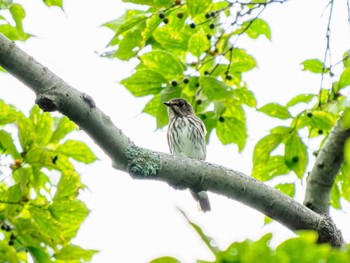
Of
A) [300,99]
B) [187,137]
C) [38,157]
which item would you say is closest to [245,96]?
[300,99]

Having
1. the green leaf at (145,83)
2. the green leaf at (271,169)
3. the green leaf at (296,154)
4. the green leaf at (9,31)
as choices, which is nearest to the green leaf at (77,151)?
the green leaf at (145,83)

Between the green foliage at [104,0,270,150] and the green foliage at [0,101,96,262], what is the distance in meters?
0.61

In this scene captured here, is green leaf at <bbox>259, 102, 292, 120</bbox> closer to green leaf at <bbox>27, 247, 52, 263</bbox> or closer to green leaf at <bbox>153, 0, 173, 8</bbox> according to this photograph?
green leaf at <bbox>153, 0, 173, 8</bbox>

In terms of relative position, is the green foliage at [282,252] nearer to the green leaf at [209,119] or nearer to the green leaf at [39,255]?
the green leaf at [39,255]

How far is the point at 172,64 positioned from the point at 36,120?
897mm

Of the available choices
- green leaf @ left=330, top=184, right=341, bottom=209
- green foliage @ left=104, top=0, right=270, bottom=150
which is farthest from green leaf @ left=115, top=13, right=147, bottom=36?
green leaf @ left=330, top=184, right=341, bottom=209

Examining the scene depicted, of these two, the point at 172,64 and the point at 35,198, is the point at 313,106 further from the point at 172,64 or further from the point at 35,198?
the point at 35,198

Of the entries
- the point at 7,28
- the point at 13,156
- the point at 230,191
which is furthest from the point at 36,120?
the point at 230,191

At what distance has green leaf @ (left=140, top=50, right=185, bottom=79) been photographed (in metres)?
3.48

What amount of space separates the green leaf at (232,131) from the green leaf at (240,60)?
0.35 metres

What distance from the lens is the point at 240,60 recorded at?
155 inches

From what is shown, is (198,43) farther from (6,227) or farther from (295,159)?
(6,227)

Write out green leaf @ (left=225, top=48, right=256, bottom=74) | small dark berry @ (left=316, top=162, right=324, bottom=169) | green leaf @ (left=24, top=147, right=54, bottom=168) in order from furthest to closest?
green leaf @ (left=225, top=48, right=256, bottom=74) < small dark berry @ (left=316, top=162, right=324, bottom=169) < green leaf @ (left=24, top=147, right=54, bottom=168)

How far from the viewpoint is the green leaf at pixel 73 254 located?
2773 mm
